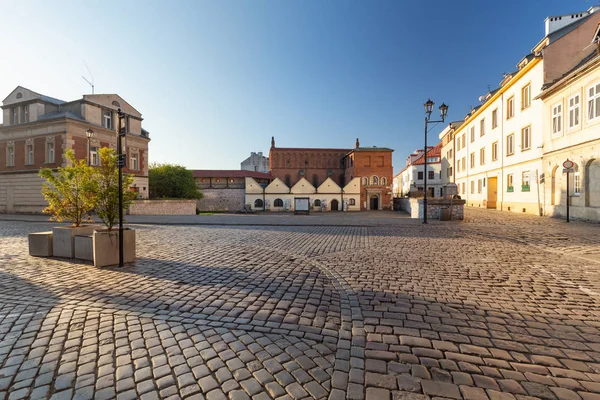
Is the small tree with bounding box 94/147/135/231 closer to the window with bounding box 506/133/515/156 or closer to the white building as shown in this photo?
the window with bounding box 506/133/515/156

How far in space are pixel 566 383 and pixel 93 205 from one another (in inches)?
349

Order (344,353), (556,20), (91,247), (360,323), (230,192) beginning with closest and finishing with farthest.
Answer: (344,353) → (360,323) → (91,247) → (556,20) → (230,192)

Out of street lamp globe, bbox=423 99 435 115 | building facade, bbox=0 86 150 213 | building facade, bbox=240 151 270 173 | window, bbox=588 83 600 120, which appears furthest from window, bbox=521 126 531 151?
building facade, bbox=240 151 270 173

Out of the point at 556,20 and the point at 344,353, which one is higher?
the point at 556,20

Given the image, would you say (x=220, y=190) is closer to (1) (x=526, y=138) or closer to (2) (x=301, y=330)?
(1) (x=526, y=138)

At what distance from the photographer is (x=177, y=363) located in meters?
2.74

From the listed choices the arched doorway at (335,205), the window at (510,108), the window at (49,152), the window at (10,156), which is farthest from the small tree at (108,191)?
the arched doorway at (335,205)

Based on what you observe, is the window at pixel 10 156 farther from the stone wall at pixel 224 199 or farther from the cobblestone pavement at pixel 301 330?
the cobblestone pavement at pixel 301 330

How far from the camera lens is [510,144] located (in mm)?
25234

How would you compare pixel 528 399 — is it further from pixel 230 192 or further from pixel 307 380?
pixel 230 192

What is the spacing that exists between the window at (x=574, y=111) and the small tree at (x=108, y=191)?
22.8 metres

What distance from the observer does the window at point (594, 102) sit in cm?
1489

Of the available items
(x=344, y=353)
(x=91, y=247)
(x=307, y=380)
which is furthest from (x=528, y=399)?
(x=91, y=247)

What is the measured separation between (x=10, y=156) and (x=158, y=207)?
55.8 ft
